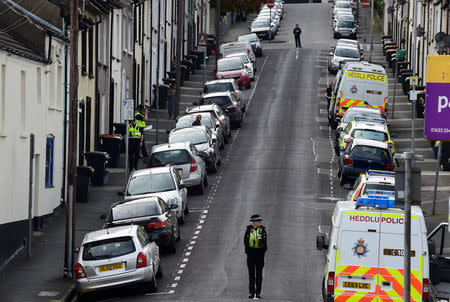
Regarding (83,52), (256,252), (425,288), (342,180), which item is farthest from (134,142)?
(425,288)

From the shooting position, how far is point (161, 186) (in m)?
33.2

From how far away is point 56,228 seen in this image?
34.1 m

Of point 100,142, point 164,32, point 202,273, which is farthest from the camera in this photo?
point 164,32

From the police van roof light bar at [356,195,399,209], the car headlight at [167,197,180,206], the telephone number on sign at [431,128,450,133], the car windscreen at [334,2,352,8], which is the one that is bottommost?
the car headlight at [167,197,180,206]

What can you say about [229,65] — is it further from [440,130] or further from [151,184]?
[440,130]

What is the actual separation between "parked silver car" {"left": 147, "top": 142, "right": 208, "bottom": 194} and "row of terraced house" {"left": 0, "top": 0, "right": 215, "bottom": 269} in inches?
114

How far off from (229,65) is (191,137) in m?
24.2

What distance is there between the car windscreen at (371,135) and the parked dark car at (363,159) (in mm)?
2282

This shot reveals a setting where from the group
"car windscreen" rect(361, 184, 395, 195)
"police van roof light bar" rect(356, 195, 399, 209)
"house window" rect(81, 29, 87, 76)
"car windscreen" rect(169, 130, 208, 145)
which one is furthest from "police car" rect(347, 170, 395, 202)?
"house window" rect(81, 29, 87, 76)

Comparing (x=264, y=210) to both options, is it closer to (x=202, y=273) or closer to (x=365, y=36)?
(x=202, y=273)

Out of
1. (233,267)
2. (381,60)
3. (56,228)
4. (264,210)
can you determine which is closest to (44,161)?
(56,228)

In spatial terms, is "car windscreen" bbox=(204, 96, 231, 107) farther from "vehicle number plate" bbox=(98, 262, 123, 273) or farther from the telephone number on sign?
"vehicle number plate" bbox=(98, 262, 123, 273)

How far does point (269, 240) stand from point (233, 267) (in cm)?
337

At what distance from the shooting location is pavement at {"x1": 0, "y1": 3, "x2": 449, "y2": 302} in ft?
85.0
